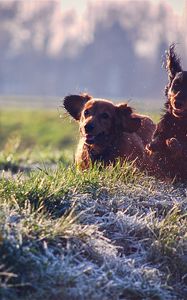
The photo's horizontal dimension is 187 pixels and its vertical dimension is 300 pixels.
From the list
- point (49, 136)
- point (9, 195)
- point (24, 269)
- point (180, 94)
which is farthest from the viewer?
point (49, 136)

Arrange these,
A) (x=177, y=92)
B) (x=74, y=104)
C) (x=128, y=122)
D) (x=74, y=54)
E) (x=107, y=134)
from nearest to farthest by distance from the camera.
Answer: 1. (x=177, y=92)
2. (x=107, y=134)
3. (x=128, y=122)
4. (x=74, y=104)
5. (x=74, y=54)

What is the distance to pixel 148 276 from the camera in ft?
22.1

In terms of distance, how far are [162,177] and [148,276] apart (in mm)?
2327

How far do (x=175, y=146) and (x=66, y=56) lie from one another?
77.5m

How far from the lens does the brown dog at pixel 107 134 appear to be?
30.8 ft

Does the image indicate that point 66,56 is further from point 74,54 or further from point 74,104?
point 74,104

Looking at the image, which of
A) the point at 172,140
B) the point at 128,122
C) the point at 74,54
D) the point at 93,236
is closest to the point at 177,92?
the point at 172,140

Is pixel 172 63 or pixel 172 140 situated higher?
pixel 172 63

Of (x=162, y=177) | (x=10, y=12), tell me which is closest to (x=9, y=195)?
(x=162, y=177)

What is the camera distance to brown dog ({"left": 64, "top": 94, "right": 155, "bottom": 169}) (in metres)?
9.38

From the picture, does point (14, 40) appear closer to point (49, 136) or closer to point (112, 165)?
point (49, 136)

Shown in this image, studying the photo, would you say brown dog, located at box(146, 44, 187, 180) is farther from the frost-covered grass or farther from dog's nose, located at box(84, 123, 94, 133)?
dog's nose, located at box(84, 123, 94, 133)

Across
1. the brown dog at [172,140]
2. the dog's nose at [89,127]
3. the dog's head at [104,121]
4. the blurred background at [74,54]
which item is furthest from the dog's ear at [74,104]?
the blurred background at [74,54]

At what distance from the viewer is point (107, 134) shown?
31.2ft
